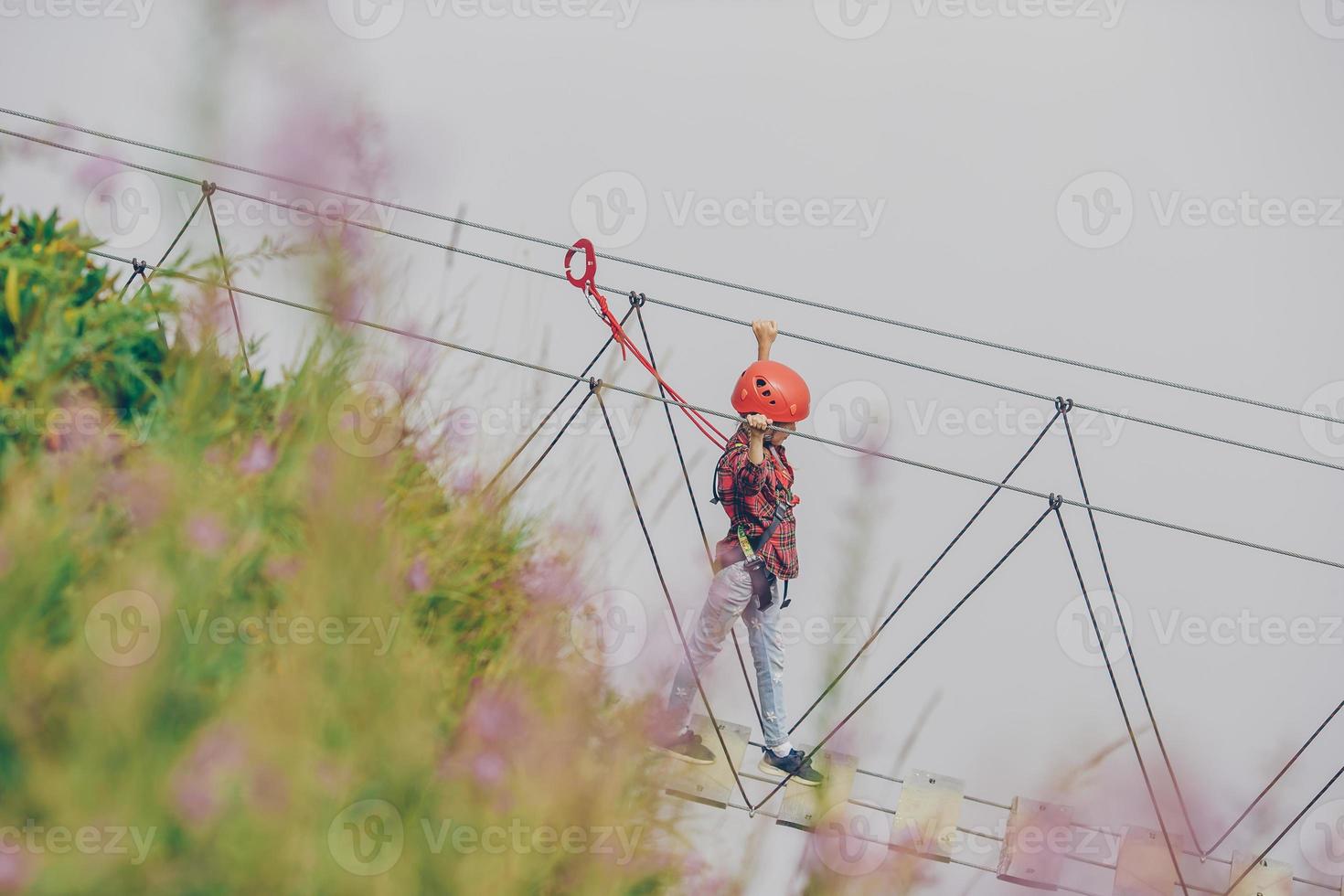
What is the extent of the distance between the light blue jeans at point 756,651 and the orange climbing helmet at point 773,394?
0.34 metres

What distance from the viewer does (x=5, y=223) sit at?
2.88 metres

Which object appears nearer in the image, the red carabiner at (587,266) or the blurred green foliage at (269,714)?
the blurred green foliage at (269,714)

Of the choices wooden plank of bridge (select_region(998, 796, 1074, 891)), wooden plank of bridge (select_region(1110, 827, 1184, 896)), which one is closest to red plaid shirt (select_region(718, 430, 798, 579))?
wooden plank of bridge (select_region(998, 796, 1074, 891))

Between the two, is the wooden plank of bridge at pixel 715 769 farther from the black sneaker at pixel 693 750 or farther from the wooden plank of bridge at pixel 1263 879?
the wooden plank of bridge at pixel 1263 879

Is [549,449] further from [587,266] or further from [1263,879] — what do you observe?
[1263,879]

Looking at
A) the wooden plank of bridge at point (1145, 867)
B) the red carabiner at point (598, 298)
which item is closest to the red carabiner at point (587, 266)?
the red carabiner at point (598, 298)

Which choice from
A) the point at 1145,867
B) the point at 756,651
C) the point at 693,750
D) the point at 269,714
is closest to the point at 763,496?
the point at 756,651

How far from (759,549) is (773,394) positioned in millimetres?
339

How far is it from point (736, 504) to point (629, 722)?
1.63 meters

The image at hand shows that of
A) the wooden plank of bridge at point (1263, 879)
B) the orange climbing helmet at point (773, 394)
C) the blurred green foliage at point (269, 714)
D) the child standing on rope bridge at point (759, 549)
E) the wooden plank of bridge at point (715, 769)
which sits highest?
the orange climbing helmet at point (773, 394)

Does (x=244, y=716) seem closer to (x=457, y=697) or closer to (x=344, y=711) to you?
(x=344, y=711)

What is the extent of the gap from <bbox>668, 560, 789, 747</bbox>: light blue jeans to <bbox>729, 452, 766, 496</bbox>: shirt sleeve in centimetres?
17

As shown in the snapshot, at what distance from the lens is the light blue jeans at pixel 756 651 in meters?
3.02

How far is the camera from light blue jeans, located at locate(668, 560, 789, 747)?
3023 mm
